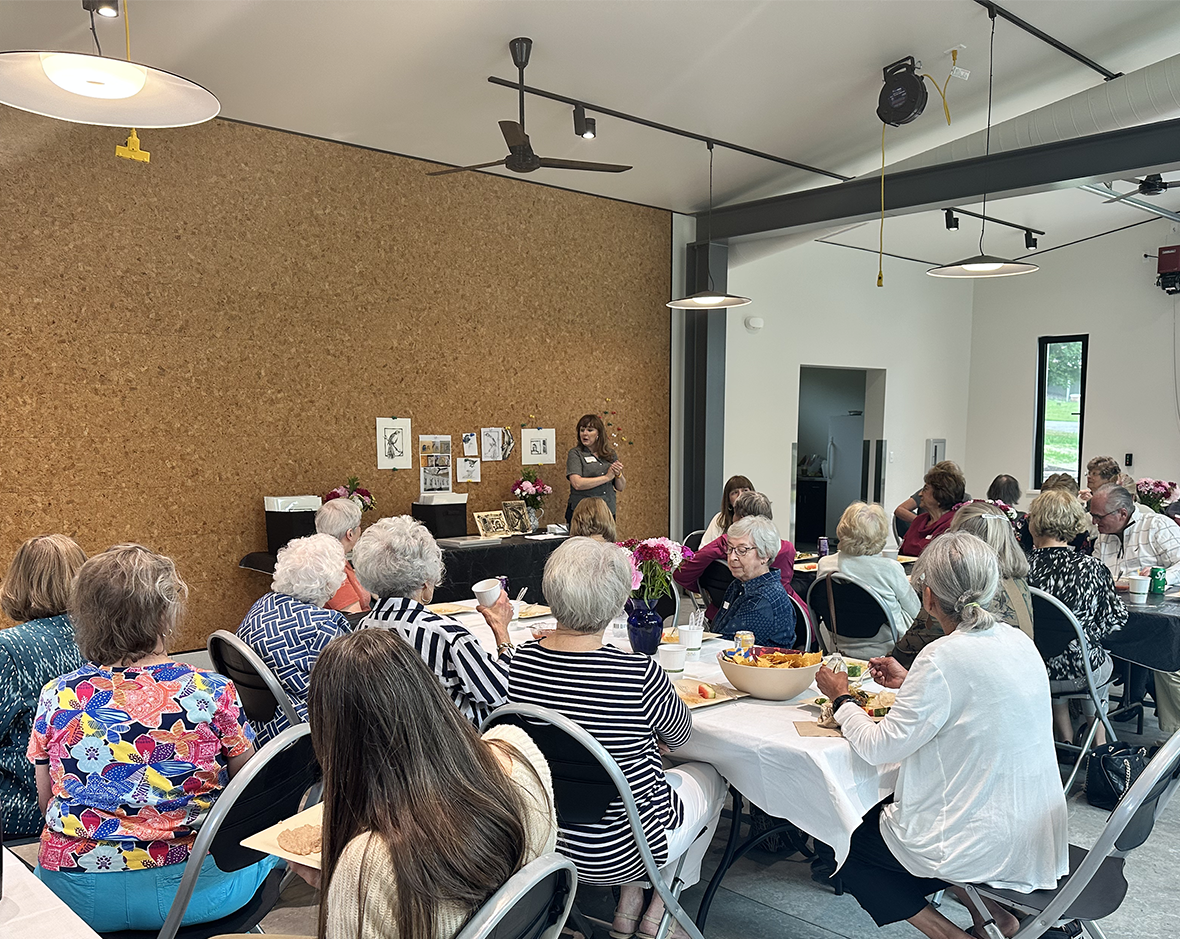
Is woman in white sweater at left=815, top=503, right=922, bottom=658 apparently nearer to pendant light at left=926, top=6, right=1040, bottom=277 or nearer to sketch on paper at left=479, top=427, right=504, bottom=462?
pendant light at left=926, top=6, right=1040, bottom=277

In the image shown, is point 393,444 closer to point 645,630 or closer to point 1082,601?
point 645,630

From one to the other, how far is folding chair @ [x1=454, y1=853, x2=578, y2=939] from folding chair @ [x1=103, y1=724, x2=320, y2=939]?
529mm

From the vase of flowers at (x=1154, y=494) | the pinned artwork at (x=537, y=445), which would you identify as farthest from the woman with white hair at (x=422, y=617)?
the vase of flowers at (x=1154, y=494)

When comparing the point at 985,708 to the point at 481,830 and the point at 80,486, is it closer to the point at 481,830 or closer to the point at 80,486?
the point at 481,830

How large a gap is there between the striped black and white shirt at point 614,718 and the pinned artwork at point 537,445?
15.9 feet

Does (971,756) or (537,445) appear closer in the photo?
A: (971,756)

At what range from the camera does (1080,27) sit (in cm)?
536

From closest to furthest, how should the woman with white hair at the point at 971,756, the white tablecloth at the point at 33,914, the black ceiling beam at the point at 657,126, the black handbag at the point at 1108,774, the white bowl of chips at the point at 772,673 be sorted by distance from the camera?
the white tablecloth at the point at 33,914
the woman with white hair at the point at 971,756
the white bowl of chips at the point at 772,673
the black handbag at the point at 1108,774
the black ceiling beam at the point at 657,126

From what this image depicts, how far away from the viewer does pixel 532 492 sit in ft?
22.5

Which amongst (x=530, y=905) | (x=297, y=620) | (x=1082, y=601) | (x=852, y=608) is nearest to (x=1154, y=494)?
(x=1082, y=601)

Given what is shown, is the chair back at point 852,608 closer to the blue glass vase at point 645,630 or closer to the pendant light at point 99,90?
the blue glass vase at point 645,630

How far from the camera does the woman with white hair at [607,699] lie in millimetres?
2109

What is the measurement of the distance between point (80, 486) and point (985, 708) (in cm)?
470

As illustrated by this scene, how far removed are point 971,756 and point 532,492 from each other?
497cm
